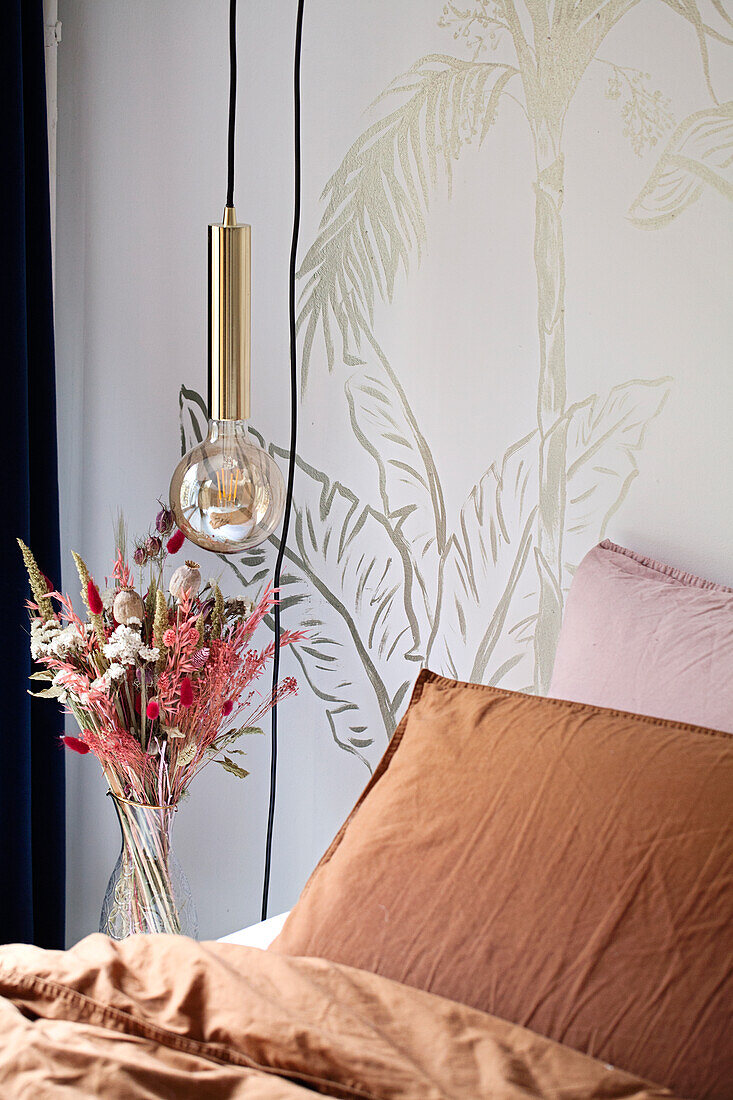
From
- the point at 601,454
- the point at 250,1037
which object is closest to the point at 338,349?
the point at 601,454

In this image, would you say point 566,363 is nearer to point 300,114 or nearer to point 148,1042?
point 300,114

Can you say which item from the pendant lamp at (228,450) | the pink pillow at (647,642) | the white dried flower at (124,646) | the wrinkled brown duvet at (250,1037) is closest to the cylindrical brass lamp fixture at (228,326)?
the pendant lamp at (228,450)

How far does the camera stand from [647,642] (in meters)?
1.28

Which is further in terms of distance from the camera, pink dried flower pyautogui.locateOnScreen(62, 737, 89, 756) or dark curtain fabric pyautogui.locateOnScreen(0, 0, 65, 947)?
dark curtain fabric pyautogui.locateOnScreen(0, 0, 65, 947)

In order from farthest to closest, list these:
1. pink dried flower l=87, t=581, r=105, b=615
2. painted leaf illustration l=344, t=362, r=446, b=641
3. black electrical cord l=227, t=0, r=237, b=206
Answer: painted leaf illustration l=344, t=362, r=446, b=641 < pink dried flower l=87, t=581, r=105, b=615 < black electrical cord l=227, t=0, r=237, b=206

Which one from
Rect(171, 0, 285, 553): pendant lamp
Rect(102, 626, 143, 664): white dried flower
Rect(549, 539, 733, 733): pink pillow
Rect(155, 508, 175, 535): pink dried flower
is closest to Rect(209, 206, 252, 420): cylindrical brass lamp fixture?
Rect(171, 0, 285, 553): pendant lamp

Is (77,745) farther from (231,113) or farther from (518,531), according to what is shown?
(231,113)

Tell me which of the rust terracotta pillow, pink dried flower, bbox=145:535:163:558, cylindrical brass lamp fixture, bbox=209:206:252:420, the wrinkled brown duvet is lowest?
the wrinkled brown duvet

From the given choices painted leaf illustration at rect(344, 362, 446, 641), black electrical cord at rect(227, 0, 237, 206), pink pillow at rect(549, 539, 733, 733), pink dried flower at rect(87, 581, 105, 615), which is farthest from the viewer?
painted leaf illustration at rect(344, 362, 446, 641)

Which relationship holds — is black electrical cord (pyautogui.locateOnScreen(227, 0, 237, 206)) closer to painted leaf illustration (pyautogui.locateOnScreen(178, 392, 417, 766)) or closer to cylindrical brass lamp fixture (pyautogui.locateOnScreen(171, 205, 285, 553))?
cylindrical brass lamp fixture (pyautogui.locateOnScreen(171, 205, 285, 553))

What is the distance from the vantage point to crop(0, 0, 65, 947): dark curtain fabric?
1817mm

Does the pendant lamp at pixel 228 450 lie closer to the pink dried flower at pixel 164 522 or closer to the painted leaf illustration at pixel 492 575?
the pink dried flower at pixel 164 522

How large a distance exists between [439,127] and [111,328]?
2.69 feet

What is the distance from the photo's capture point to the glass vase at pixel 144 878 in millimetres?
1539
